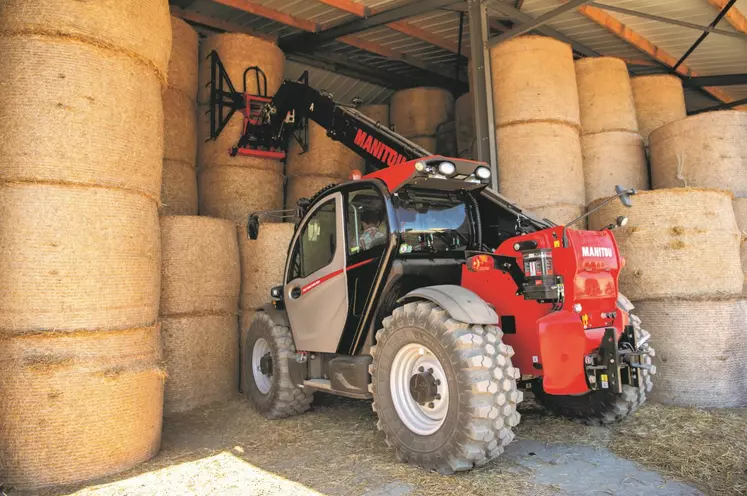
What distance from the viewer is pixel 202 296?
5.30m

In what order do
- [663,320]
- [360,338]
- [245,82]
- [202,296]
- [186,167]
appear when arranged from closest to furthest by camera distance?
[360,338] < [663,320] < [202,296] < [186,167] < [245,82]

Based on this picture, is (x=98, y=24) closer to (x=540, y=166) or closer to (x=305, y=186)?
(x=305, y=186)

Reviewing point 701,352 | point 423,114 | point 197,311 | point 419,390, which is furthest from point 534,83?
point 197,311

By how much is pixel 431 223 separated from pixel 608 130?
343cm

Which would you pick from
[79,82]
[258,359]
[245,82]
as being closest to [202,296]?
[258,359]

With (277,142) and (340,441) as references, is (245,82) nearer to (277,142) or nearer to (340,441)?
(277,142)

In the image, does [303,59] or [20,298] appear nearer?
[20,298]

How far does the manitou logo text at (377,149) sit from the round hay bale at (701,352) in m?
2.57

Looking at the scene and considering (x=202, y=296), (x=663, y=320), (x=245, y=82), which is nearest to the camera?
(x=663, y=320)

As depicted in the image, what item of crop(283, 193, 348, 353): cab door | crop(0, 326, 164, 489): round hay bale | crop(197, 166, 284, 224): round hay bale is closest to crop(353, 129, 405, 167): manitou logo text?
crop(283, 193, 348, 353): cab door

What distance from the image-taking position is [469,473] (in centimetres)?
318

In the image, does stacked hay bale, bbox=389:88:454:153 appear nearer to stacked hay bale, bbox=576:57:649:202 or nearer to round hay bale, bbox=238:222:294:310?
stacked hay bale, bbox=576:57:649:202

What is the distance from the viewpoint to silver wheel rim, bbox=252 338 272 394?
5.23 metres

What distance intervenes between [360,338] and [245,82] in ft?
13.6
